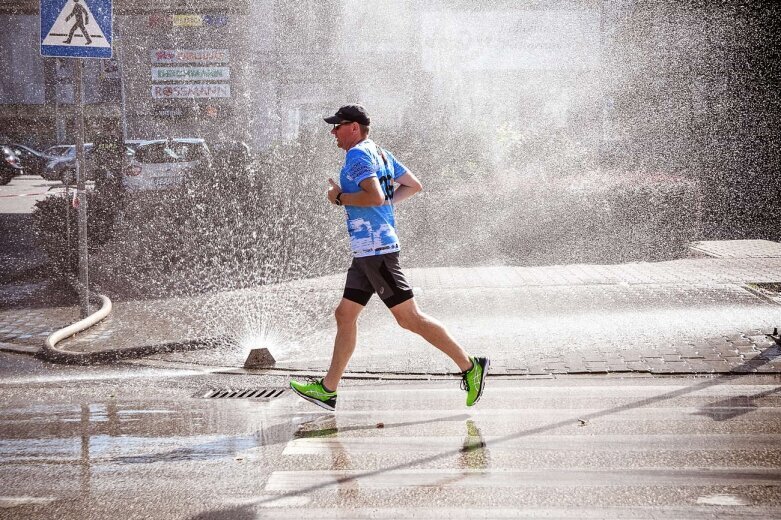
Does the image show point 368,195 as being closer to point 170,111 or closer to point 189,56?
point 189,56

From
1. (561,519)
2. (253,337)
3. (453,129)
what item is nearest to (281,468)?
(561,519)

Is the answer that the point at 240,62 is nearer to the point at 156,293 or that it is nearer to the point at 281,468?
the point at 156,293

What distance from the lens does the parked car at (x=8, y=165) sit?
3469 centimetres

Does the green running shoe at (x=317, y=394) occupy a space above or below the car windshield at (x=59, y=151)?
below

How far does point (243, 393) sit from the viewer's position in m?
6.32

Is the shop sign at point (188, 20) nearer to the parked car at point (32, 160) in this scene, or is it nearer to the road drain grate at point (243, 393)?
the parked car at point (32, 160)

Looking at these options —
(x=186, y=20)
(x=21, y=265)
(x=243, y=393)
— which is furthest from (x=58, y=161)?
(x=243, y=393)

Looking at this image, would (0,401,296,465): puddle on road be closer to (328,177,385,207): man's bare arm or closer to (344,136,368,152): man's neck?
(328,177,385,207): man's bare arm

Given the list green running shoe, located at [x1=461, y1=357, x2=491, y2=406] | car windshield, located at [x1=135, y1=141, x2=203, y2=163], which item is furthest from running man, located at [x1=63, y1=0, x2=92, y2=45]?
car windshield, located at [x1=135, y1=141, x2=203, y2=163]

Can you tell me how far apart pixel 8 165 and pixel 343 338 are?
3333 centimetres

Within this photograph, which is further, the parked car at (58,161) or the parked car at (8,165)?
the parked car at (8,165)

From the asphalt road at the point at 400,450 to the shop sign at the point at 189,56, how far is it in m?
30.3

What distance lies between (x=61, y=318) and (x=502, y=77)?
14.6 metres

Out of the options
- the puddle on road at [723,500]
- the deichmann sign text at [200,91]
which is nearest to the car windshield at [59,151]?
the deichmann sign text at [200,91]
